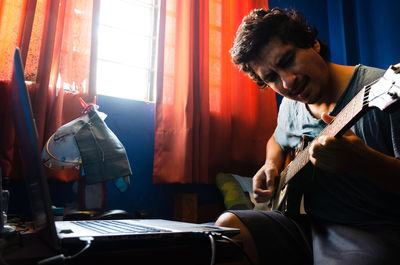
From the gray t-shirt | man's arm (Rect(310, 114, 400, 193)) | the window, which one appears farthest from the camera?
the window

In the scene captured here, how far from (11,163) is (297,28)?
1286 mm

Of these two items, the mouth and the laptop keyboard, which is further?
the mouth

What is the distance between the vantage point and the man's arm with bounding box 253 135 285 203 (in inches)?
46.3

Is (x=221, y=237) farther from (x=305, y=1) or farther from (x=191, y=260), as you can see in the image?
(x=305, y=1)

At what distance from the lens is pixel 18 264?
0.39m

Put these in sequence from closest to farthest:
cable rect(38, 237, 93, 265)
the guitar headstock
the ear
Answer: cable rect(38, 237, 93, 265) → the guitar headstock → the ear

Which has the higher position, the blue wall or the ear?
the ear

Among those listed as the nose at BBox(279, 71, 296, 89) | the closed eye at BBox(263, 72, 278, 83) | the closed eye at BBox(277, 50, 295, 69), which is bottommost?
the nose at BBox(279, 71, 296, 89)

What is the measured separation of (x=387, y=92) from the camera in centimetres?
64

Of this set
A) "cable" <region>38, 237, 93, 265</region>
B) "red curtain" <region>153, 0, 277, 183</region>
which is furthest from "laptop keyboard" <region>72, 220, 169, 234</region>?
"red curtain" <region>153, 0, 277, 183</region>

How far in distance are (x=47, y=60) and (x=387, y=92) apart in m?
1.42

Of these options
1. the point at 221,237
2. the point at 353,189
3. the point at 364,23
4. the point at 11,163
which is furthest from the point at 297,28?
the point at 364,23

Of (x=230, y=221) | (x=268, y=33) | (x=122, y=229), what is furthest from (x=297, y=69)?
(x=122, y=229)

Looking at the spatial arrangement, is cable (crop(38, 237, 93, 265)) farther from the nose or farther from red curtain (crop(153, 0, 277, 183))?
red curtain (crop(153, 0, 277, 183))
